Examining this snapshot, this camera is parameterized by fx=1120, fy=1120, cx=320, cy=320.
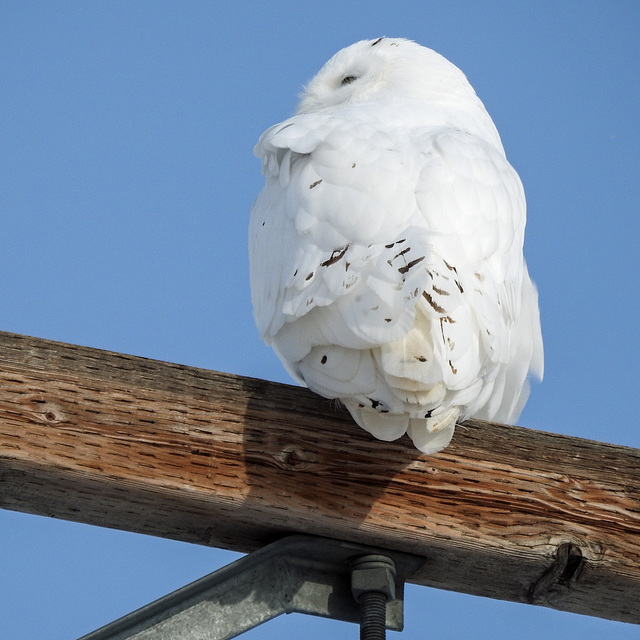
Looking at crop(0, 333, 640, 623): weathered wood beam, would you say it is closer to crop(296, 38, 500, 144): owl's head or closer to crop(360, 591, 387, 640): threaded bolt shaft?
crop(360, 591, 387, 640): threaded bolt shaft

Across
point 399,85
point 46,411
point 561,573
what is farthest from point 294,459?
point 399,85

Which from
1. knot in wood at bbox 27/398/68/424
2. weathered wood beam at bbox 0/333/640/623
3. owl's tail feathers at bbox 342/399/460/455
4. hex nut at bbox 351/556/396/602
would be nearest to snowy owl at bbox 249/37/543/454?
owl's tail feathers at bbox 342/399/460/455

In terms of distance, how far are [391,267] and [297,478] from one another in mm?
451

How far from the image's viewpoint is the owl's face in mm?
3982

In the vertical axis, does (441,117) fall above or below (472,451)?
above

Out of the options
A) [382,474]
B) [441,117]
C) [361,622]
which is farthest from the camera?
[441,117]

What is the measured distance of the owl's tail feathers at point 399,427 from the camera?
214cm

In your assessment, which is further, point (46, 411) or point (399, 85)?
point (399, 85)

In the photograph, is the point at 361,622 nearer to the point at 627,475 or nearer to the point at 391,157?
the point at 627,475

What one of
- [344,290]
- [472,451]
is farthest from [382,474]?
[344,290]

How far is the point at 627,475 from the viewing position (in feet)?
7.60

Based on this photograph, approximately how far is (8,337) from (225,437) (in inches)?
18.4

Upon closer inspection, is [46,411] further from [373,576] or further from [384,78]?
[384,78]

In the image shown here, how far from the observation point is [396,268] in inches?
84.6
